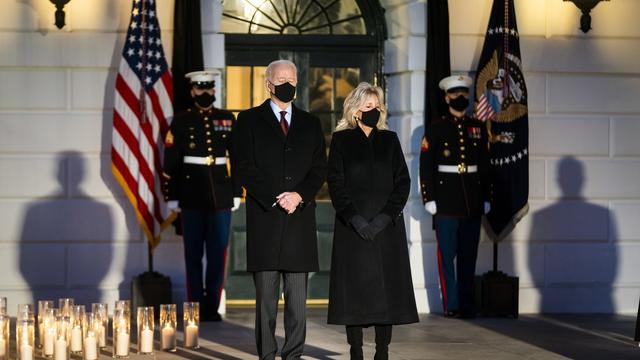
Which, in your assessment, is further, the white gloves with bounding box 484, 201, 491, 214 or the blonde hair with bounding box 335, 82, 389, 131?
the white gloves with bounding box 484, 201, 491, 214

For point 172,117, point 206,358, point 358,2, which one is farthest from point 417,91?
point 206,358

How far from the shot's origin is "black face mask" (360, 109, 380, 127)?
25.9ft

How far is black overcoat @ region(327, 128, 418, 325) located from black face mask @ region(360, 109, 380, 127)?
8cm

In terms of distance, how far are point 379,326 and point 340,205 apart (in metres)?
0.72

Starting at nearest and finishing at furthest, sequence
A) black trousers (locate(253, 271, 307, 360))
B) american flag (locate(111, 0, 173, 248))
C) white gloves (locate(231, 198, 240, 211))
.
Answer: black trousers (locate(253, 271, 307, 360)) < white gloves (locate(231, 198, 240, 211)) < american flag (locate(111, 0, 173, 248))

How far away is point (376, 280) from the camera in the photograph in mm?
7875

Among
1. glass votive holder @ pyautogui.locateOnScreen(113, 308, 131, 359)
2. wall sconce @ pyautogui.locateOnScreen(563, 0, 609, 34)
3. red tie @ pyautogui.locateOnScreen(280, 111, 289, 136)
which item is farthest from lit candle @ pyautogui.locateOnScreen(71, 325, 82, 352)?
wall sconce @ pyautogui.locateOnScreen(563, 0, 609, 34)

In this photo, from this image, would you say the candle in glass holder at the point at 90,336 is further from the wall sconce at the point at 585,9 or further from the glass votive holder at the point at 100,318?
the wall sconce at the point at 585,9

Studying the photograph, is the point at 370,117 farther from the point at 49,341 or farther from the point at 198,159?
the point at 198,159

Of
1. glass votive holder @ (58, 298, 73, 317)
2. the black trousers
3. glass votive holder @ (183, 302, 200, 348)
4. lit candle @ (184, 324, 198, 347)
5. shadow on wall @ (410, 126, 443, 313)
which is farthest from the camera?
shadow on wall @ (410, 126, 443, 313)

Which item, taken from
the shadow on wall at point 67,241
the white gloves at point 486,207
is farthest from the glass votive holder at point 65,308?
the white gloves at point 486,207

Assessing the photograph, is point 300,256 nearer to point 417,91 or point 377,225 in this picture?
point 377,225

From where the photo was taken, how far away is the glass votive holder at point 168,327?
28.7ft

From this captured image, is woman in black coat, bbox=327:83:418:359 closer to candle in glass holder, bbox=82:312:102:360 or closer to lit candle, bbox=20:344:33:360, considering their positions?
candle in glass holder, bbox=82:312:102:360
